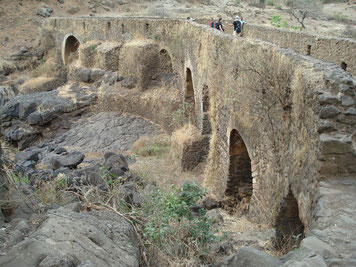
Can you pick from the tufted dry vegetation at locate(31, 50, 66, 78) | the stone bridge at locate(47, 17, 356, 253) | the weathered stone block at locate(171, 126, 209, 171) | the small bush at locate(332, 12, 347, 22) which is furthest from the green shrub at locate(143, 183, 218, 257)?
the small bush at locate(332, 12, 347, 22)

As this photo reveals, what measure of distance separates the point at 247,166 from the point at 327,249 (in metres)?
5.09

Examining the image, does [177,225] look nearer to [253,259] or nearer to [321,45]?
[253,259]

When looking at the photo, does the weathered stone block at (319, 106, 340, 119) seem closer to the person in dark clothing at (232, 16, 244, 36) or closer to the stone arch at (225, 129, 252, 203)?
the stone arch at (225, 129, 252, 203)

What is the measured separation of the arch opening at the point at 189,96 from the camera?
40.8ft

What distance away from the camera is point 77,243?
3348 millimetres

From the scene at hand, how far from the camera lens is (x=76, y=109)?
16.9m

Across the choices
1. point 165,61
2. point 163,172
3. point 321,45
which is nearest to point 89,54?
point 165,61

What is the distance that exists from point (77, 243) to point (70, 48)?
20.9 metres

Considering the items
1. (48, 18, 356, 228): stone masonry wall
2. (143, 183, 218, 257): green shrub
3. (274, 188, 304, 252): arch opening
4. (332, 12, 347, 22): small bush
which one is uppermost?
(332, 12, 347, 22): small bush

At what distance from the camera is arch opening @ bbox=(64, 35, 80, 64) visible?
2208 centimetres

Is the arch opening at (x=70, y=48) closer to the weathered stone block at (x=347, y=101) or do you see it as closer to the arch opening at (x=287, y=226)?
the arch opening at (x=287, y=226)

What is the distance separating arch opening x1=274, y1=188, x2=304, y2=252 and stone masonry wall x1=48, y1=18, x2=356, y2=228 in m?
0.11

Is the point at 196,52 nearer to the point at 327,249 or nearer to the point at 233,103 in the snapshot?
the point at 233,103

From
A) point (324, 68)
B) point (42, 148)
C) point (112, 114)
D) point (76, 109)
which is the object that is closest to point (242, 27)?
point (112, 114)
